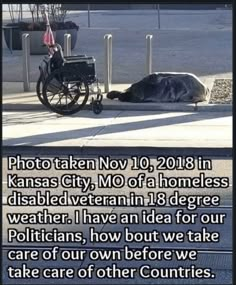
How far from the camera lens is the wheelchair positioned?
13711 mm

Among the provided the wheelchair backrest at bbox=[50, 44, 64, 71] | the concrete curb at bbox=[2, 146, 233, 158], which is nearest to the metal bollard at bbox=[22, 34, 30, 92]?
the wheelchair backrest at bbox=[50, 44, 64, 71]

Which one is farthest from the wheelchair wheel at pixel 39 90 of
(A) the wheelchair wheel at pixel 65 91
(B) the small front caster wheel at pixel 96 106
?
(B) the small front caster wheel at pixel 96 106

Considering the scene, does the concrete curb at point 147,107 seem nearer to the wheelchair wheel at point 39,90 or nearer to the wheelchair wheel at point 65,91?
the wheelchair wheel at point 39,90

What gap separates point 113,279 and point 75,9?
34430mm

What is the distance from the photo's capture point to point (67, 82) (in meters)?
13.9

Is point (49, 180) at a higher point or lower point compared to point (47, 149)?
higher

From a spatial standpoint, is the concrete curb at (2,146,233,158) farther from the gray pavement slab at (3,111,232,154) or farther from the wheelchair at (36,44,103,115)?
the wheelchair at (36,44,103,115)

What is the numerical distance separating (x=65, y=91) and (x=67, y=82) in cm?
14

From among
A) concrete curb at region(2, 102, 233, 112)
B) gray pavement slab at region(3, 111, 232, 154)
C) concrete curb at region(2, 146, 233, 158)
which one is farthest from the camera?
concrete curb at region(2, 102, 233, 112)

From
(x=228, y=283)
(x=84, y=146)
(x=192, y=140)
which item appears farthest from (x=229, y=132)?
(x=228, y=283)

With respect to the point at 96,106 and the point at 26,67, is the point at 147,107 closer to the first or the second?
the point at 96,106

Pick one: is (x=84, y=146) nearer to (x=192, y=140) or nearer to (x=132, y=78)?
(x=192, y=140)

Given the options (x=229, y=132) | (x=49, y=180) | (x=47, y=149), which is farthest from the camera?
(x=229, y=132)

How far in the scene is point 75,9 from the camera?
1571 inches
